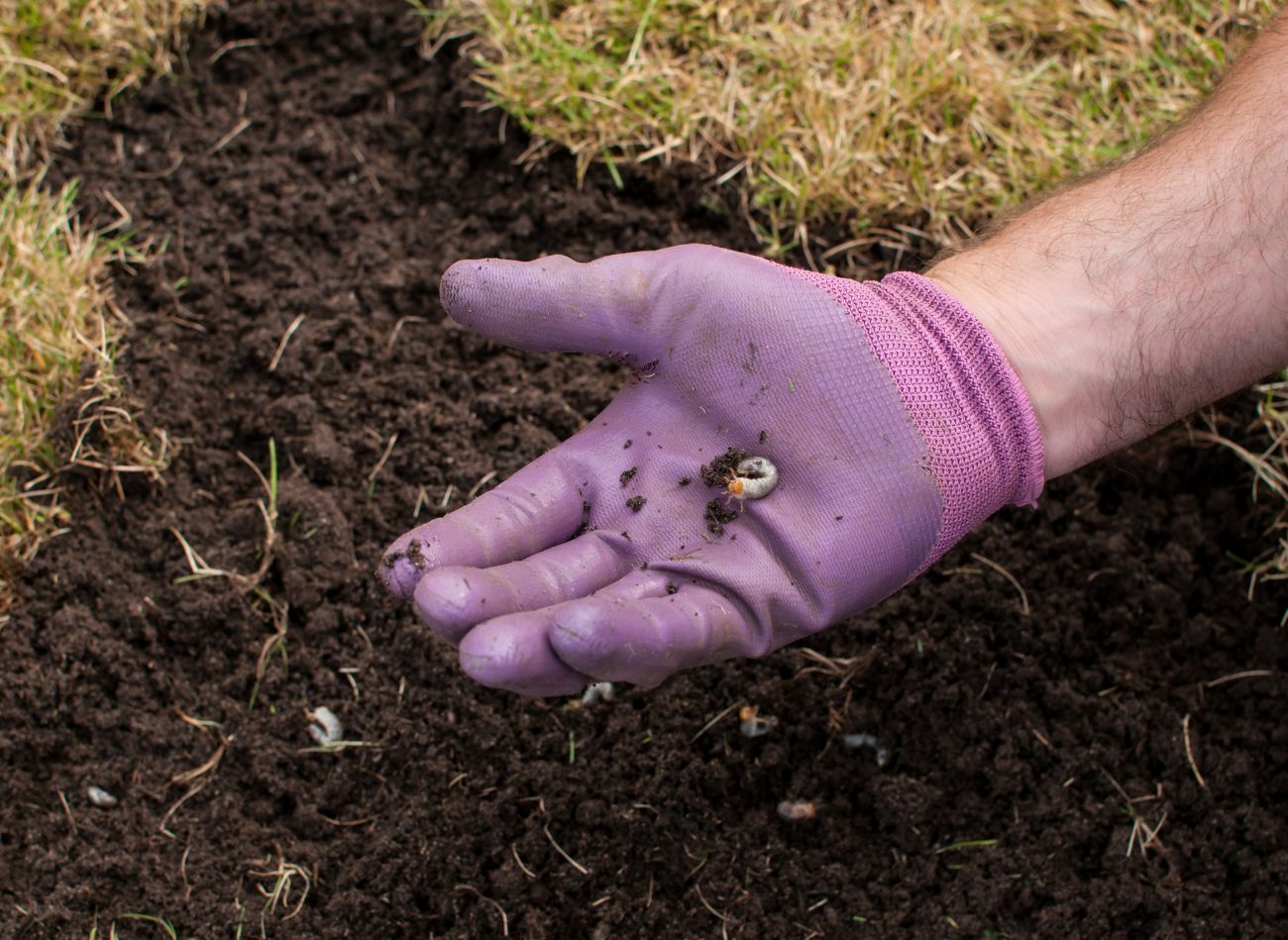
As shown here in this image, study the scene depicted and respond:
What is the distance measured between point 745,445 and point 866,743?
670mm

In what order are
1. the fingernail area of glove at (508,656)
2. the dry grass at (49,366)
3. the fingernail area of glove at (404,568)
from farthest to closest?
the dry grass at (49,366), the fingernail area of glove at (404,568), the fingernail area of glove at (508,656)

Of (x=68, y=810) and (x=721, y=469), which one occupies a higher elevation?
(x=721, y=469)

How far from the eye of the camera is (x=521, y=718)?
207 cm

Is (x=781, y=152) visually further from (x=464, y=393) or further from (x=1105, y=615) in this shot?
(x=1105, y=615)

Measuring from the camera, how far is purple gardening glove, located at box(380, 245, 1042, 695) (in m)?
1.71

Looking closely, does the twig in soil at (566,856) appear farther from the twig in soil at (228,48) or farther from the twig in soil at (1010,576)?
the twig in soil at (228,48)

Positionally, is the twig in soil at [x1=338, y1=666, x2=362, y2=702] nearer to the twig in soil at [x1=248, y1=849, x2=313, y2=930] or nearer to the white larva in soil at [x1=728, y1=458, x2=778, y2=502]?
the twig in soil at [x1=248, y1=849, x2=313, y2=930]

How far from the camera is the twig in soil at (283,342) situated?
7.99ft

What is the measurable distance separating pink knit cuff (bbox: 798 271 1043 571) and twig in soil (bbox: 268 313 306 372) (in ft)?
4.03

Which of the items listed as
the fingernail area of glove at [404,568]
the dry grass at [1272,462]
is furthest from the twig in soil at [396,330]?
the dry grass at [1272,462]

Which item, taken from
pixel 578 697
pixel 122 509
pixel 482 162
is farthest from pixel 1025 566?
pixel 122 509

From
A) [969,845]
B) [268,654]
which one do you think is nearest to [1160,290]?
[969,845]

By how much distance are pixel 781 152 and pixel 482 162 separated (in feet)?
2.47

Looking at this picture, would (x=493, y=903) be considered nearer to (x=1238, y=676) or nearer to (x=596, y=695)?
(x=596, y=695)
